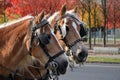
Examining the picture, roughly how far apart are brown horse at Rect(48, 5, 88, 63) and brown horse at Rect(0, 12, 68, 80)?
Answer: 5.51 ft

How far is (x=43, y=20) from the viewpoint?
16.9 ft

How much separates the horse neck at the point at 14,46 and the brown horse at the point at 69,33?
1.67m

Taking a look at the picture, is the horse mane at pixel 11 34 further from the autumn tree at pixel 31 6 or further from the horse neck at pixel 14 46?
the autumn tree at pixel 31 6

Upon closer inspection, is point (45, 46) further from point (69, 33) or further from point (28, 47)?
point (69, 33)

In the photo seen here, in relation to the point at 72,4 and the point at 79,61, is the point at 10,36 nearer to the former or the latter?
the point at 79,61

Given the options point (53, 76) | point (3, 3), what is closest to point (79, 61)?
point (53, 76)

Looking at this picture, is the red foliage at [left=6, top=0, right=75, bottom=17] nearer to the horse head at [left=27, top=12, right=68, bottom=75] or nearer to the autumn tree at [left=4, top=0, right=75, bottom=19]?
the autumn tree at [left=4, top=0, right=75, bottom=19]

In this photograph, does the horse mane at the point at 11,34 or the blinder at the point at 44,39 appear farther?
the horse mane at the point at 11,34

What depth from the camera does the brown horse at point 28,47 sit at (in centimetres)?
509

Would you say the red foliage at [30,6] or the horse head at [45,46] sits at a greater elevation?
the horse head at [45,46]

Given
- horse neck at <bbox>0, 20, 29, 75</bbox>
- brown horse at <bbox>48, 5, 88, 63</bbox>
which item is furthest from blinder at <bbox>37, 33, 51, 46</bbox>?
brown horse at <bbox>48, 5, 88, 63</bbox>

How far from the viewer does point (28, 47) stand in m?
5.13

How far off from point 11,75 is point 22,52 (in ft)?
1.25

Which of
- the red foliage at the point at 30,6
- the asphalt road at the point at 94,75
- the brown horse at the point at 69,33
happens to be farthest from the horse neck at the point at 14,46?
the red foliage at the point at 30,6
